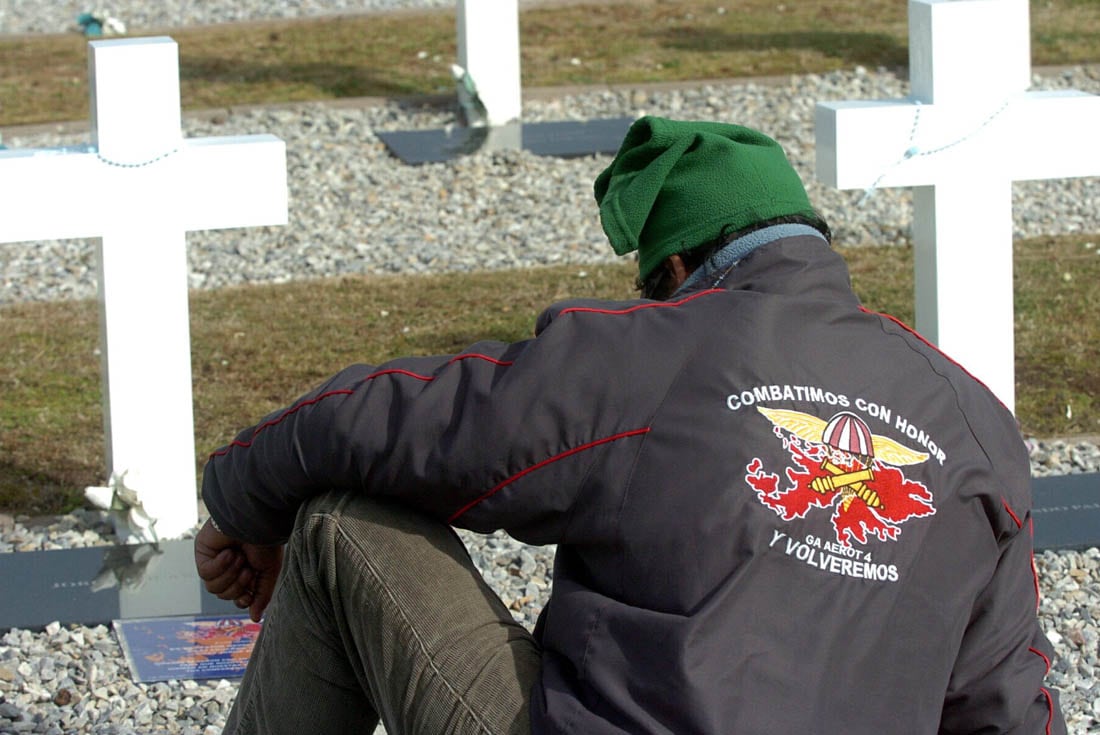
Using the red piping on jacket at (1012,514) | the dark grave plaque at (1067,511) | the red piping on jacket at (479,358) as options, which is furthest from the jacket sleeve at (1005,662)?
the dark grave plaque at (1067,511)

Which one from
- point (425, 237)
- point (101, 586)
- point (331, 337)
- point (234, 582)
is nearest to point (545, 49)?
point (425, 237)

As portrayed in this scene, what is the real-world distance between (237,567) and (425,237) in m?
4.82

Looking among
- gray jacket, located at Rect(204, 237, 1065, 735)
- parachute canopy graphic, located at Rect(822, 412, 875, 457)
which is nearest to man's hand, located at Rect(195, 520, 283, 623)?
gray jacket, located at Rect(204, 237, 1065, 735)

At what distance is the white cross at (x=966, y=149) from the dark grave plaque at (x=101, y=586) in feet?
6.02

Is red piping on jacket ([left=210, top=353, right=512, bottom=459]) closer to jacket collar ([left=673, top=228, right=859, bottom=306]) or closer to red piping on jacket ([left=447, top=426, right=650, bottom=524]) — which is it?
red piping on jacket ([left=447, top=426, right=650, bottom=524])

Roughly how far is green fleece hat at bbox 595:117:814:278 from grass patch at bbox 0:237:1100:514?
2685 millimetres

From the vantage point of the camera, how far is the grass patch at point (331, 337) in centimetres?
489

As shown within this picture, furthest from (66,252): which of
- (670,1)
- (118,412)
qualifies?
(670,1)

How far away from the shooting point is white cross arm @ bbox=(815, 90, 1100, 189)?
3.96m

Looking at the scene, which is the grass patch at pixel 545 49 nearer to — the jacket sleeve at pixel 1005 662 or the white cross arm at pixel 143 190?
the white cross arm at pixel 143 190

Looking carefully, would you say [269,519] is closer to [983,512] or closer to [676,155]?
[676,155]

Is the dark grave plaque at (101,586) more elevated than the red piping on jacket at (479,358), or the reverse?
the red piping on jacket at (479,358)

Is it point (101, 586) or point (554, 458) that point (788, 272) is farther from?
point (101, 586)

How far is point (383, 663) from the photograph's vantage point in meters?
2.08
